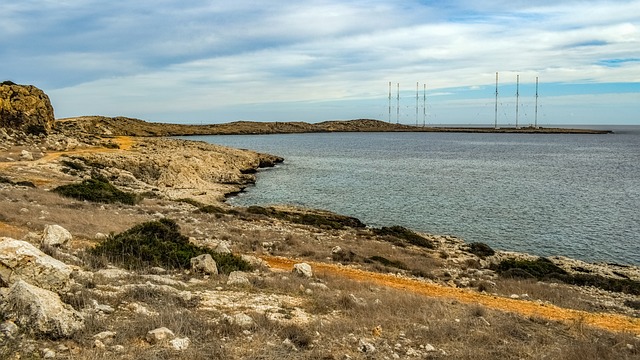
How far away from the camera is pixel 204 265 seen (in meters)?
12.7

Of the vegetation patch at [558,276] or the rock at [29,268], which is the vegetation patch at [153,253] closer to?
the rock at [29,268]

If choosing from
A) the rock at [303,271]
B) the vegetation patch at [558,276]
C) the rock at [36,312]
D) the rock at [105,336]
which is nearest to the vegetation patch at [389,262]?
the vegetation patch at [558,276]

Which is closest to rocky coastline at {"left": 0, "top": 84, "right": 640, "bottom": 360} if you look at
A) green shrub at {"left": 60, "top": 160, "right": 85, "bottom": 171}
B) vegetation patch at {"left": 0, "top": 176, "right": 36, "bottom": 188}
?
vegetation patch at {"left": 0, "top": 176, "right": 36, "bottom": 188}

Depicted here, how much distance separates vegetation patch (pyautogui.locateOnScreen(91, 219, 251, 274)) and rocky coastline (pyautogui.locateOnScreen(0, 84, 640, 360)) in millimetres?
61

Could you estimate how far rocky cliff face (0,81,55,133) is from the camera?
5725 cm

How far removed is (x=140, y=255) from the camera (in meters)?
13.3

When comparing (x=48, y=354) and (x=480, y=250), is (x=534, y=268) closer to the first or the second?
(x=480, y=250)

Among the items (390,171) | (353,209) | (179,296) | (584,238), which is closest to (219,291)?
(179,296)

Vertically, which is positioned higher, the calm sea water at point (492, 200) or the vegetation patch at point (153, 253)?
the vegetation patch at point (153, 253)

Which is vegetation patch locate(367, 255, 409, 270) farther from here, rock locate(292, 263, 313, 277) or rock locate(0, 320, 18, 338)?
rock locate(0, 320, 18, 338)

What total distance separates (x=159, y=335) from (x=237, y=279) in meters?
4.83

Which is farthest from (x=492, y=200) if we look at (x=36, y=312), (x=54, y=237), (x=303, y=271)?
(x=36, y=312)

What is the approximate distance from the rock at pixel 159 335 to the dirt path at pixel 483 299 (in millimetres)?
8563

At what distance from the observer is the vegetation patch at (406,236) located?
2700 centimetres
